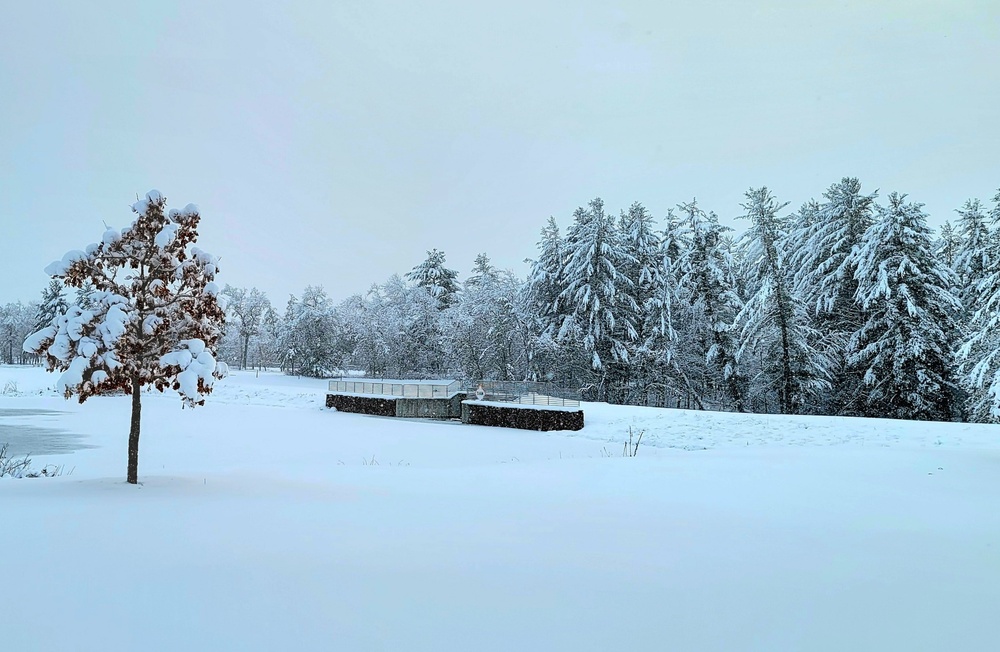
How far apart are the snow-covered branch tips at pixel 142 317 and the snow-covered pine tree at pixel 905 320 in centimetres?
3025

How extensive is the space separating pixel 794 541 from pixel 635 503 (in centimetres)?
212

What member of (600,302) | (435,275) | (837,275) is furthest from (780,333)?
(435,275)

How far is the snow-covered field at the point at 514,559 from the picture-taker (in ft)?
12.3

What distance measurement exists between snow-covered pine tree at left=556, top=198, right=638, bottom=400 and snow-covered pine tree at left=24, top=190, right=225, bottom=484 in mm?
30040

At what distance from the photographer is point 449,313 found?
54219mm

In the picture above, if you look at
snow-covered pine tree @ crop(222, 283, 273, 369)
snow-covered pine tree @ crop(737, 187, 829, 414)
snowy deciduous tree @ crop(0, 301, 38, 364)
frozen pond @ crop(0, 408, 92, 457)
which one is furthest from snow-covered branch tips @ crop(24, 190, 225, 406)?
snowy deciduous tree @ crop(0, 301, 38, 364)

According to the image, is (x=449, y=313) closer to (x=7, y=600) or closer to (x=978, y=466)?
(x=978, y=466)

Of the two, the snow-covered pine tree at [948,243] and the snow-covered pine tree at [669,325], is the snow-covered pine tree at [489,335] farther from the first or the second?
the snow-covered pine tree at [948,243]

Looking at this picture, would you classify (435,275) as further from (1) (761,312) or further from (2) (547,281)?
(1) (761,312)

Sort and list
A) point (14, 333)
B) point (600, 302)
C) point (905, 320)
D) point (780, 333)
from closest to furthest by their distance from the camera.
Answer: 1. point (905, 320)
2. point (780, 333)
3. point (600, 302)
4. point (14, 333)

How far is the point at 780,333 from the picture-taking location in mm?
32156

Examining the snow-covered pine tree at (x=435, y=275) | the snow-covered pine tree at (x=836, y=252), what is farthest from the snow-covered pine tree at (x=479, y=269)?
the snow-covered pine tree at (x=836, y=252)

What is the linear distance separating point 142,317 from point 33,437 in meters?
15.6

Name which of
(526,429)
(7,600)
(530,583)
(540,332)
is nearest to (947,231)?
(540,332)
